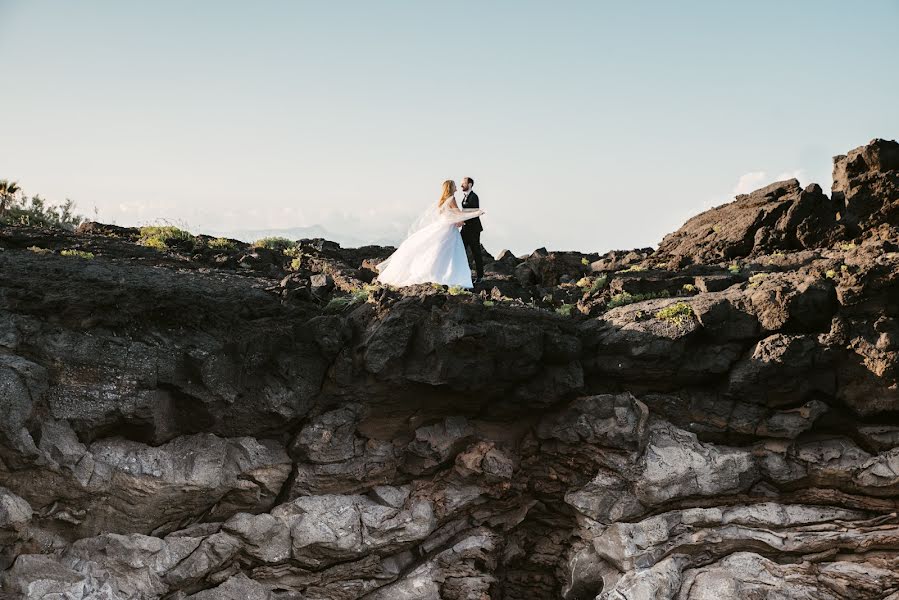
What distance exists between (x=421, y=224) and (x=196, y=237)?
876 cm

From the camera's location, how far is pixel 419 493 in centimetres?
2184

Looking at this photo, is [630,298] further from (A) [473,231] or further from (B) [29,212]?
(B) [29,212]

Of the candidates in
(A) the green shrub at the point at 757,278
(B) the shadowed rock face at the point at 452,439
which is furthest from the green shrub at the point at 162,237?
(A) the green shrub at the point at 757,278

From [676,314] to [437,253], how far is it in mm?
7071

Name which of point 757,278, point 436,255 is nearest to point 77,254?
point 436,255

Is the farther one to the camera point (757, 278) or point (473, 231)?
point (473, 231)

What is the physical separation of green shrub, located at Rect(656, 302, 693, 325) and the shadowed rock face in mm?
88

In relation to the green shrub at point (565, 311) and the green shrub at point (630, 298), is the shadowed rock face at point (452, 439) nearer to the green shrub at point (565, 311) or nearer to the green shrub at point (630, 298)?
the green shrub at point (565, 311)

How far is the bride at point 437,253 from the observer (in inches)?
964

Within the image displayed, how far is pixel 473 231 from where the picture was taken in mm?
25922

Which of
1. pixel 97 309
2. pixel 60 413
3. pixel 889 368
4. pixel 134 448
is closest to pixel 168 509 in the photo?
pixel 134 448

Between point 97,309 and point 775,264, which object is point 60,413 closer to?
point 97,309

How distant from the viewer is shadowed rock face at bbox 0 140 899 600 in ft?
64.7

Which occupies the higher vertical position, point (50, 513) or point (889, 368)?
point (889, 368)
